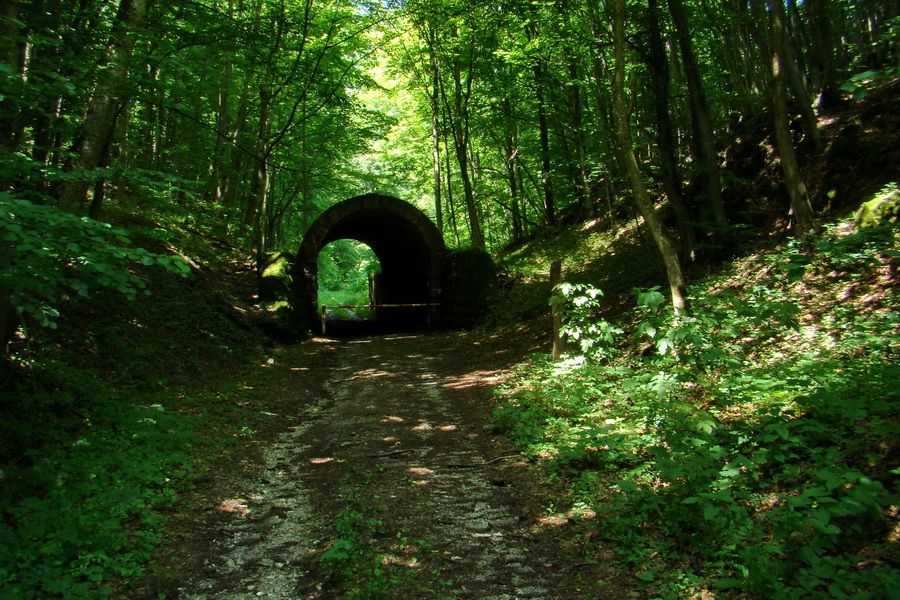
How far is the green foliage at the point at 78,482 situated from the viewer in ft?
9.81

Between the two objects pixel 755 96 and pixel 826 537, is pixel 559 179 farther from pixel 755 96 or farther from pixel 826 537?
pixel 826 537

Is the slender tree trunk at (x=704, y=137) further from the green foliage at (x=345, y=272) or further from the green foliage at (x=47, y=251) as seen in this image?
the green foliage at (x=345, y=272)

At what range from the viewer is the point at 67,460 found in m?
4.03

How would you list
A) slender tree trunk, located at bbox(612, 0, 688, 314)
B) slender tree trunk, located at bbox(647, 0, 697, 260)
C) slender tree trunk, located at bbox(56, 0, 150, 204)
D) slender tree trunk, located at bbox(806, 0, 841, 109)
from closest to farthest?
1. slender tree trunk, located at bbox(56, 0, 150, 204)
2. slender tree trunk, located at bbox(612, 0, 688, 314)
3. slender tree trunk, located at bbox(647, 0, 697, 260)
4. slender tree trunk, located at bbox(806, 0, 841, 109)

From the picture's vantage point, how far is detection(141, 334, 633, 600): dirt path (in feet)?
10.1

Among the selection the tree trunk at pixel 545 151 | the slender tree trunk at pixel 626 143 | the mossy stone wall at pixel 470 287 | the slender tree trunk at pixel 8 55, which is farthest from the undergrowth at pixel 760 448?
the tree trunk at pixel 545 151

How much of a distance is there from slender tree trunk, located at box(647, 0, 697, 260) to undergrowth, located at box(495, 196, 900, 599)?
321 centimetres

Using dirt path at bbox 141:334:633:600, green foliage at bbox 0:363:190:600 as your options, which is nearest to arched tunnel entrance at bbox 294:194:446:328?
dirt path at bbox 141:334:633:600

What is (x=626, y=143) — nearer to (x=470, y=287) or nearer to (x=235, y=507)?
(x=235, y=507)

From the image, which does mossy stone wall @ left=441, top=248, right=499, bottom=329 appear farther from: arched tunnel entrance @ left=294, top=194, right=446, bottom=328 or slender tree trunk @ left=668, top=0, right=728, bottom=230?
slender tree trunk @ left=668, top=0, right=728, bottom=230

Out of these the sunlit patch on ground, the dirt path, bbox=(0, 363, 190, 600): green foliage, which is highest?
bbox=(0, 363, 190, 600): green foliage

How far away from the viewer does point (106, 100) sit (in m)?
5.50

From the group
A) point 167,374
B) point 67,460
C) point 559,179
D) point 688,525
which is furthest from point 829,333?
point 559,179

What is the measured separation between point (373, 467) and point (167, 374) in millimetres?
3832
